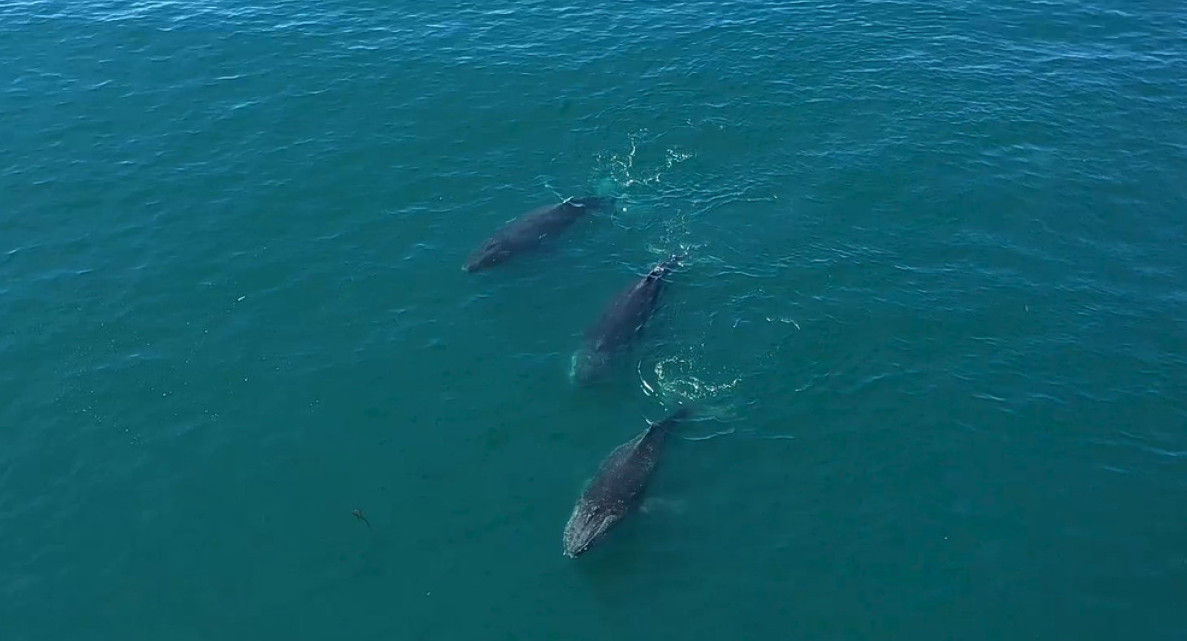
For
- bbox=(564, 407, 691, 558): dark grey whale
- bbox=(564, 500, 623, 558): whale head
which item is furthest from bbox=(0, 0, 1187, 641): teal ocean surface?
bbox=(564, 407, 691, 558): dark grey whale

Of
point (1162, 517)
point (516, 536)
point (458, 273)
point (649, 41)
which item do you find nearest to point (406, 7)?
point (649, 41)

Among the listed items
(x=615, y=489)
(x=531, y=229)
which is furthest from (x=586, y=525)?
(x=531, y=229)

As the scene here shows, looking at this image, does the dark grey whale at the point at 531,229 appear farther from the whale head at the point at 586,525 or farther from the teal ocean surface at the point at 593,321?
the whale head at the point at 586,525

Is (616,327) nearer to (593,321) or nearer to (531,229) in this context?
(593,321)

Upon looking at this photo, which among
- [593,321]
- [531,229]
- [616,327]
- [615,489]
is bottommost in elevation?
[615,489]

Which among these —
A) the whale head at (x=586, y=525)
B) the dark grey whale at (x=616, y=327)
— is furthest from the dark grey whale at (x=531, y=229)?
the whale head at (x=586, y=525)

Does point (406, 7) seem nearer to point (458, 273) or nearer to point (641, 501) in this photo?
point (458, 273)
